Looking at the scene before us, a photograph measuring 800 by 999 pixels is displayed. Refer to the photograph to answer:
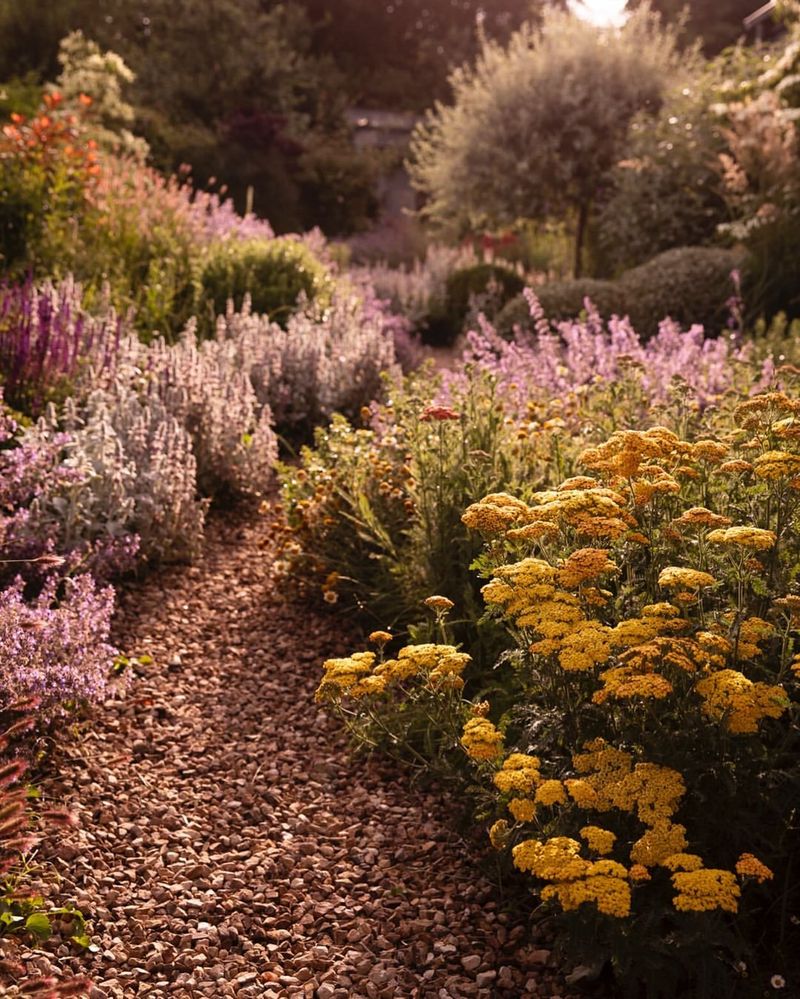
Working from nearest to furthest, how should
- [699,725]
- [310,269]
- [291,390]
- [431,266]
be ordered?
[699,725] < [291,390] < [310,269] < [431,266]

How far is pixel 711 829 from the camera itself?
2338 millimetres

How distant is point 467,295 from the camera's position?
11.6 m

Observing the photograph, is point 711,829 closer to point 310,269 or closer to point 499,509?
point 499,509

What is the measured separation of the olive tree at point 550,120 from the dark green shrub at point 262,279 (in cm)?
478

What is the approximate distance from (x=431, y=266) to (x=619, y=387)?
924 centimetres

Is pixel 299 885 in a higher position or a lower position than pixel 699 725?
lower

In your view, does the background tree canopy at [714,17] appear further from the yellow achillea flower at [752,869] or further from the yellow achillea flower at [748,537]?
the yellow achillea flower at [752,869]

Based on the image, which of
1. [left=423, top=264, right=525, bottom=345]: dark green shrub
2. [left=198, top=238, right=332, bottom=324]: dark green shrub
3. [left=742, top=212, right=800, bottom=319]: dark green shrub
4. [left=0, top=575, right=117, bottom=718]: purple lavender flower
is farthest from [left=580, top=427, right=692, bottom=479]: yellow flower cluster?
[left=423, top=264, right=525, bottom=345]: dark green shrub

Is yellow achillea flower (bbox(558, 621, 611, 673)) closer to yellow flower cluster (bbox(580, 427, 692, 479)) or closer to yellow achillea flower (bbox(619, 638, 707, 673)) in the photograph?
yellow achillea flower (bbox(619, 638, 707, 673))

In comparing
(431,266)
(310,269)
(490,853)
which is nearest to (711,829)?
(490,853)

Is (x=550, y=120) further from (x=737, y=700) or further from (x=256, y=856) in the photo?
(x=737, y=700)

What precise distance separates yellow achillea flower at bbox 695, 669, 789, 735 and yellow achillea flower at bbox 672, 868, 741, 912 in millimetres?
293

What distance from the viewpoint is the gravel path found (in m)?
2.51

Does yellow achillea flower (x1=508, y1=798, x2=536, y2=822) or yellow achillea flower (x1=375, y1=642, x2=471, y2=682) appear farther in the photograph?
yellow achillea flower (x1=375, y1=642, x2=471, y2=682)
